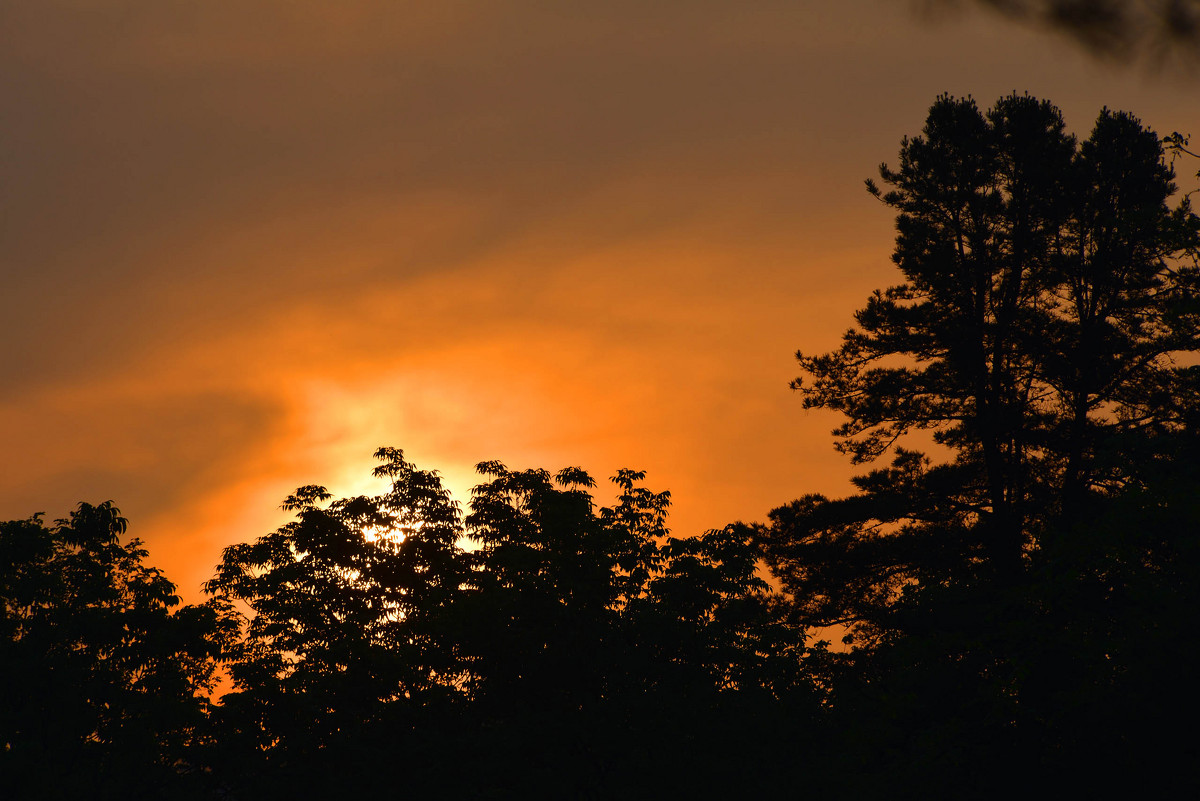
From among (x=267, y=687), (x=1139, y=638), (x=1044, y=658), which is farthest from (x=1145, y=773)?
(x=267, y=687)

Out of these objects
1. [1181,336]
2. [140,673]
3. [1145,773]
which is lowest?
[1145,773]

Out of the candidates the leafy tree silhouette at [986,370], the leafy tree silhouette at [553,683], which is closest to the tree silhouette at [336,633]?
the leafy tree silhouette at [553,683]

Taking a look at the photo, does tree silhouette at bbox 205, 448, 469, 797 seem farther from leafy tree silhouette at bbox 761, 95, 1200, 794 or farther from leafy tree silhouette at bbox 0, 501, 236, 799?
leafy tree silhouette at bbox 761, 95, 1200, 794

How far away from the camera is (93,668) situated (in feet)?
92.0

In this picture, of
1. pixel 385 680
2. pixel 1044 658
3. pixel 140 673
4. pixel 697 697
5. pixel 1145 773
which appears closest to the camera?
pixel 1145 773

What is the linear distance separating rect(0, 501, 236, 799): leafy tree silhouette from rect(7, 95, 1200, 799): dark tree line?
0.09m

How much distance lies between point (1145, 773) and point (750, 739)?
24.9ft

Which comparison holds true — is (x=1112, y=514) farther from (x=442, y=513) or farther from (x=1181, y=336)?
(x=442, y=513)

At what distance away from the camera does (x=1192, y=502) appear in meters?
17.2

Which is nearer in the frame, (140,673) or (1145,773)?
(1145,773)

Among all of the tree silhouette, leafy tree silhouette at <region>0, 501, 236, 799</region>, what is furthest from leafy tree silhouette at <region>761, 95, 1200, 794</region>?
leafy tree silhouette at <region>0, 501, 236, 799</region>

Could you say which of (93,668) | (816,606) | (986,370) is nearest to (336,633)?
(93,668)

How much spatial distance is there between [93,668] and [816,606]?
2112 centimetres

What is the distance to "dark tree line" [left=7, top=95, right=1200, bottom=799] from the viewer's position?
1884 centimetres
